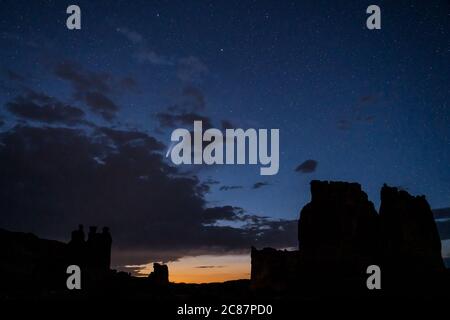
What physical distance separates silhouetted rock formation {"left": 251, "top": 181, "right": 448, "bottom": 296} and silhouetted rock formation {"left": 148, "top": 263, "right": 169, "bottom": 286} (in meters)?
27.3

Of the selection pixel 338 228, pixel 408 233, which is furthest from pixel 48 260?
pixel 408 233

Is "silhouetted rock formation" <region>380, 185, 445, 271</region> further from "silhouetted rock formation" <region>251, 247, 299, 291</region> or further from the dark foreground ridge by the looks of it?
"silhouetted rock formation" <region>251, 247, 299, 291</region>

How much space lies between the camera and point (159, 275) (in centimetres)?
12450

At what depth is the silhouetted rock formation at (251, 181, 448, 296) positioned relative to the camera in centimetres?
11819

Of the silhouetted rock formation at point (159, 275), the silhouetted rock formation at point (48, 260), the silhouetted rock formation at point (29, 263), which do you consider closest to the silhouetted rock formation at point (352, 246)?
the silhouetted rock formation at point (159, 275)

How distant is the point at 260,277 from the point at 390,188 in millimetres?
48881

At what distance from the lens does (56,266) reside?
11856 centimetres

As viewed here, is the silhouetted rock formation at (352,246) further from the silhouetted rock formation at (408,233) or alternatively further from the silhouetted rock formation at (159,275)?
the silhouetted rock formation at (159,275)

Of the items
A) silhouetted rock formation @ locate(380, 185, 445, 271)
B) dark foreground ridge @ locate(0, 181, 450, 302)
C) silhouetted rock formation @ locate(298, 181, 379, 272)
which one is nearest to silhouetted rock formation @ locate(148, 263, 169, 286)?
dark foreground ridge @ locate(0, 181, 450, 302)

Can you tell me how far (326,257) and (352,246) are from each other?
8708 mm

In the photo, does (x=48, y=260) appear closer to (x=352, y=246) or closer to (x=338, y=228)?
(x=338, y=228)

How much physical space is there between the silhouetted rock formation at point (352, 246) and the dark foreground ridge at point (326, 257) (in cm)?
28
